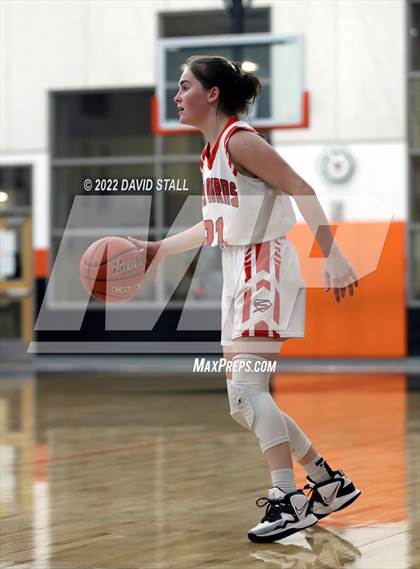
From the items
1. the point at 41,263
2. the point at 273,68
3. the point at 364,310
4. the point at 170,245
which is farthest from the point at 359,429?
the point at 41,263

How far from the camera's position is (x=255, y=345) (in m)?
5.10

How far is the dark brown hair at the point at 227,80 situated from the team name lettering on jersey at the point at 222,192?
1.15 ft

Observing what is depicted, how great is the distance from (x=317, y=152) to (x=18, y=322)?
19.4 ft

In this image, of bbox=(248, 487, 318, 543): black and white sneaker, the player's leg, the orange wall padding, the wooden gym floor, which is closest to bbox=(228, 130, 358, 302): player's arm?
the player's leg

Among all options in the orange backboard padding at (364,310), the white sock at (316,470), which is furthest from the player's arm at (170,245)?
the orange backboard padding at (364,310)

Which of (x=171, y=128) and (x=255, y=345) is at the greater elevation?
(x=171, y=128)

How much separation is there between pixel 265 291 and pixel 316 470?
860mm

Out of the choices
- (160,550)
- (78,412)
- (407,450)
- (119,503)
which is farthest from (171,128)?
(160,550)

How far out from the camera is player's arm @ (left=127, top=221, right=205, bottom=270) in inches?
218

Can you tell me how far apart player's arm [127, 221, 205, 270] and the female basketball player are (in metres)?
0.35

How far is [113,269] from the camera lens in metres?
5.55

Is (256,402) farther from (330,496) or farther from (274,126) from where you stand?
(274,126)

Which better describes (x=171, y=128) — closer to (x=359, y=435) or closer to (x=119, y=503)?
(x=359, y=435)

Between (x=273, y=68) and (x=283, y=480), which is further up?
(x=273, y=68)
